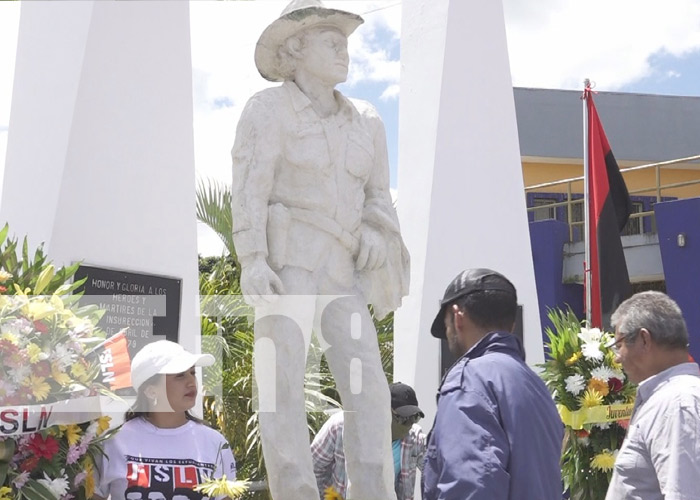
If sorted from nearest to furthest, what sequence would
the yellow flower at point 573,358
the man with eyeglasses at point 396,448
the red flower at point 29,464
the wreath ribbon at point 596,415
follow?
1. the red flower at point 29,464
2. the man with eyeglasses at point 396,448
3. the wreath ribbon at point 596,415
4. the yellow flower at point 573,358

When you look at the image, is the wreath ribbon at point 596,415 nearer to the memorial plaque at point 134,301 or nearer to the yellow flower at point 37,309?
the memorial plaque at point 134,301

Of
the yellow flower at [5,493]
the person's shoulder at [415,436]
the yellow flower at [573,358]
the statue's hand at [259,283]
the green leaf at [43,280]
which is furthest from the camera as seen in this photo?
the yellow flower at [573,358]

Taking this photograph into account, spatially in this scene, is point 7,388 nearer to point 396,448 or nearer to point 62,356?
point 62,356

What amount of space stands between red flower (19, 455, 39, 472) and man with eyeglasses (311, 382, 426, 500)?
6.65 feet

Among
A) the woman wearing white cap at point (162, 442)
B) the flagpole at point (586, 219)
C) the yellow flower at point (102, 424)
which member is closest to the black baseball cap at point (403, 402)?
the woman wearing white cap at point (162, 442)

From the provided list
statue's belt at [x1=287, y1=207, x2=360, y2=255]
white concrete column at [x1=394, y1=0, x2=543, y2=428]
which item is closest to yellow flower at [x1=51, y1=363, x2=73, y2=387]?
statue's belt at [x1=287, y1=207, x2=360, y2=255]

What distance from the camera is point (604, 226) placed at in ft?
33.2

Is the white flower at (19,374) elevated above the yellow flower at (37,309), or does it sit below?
below

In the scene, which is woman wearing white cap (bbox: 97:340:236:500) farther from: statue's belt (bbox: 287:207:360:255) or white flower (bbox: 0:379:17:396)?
statue's belt (bbox: 287:207:360:255)

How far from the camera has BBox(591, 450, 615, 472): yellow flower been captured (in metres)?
5.75

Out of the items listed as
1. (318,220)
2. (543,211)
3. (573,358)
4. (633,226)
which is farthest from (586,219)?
(543,211)

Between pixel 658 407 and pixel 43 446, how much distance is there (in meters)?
2.05

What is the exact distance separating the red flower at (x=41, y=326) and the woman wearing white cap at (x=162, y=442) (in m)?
0.37

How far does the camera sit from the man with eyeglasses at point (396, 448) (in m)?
5.24
